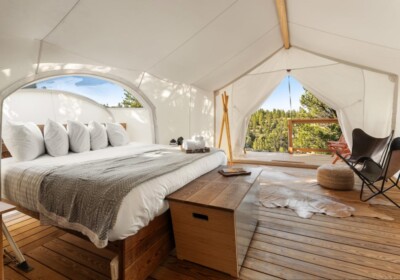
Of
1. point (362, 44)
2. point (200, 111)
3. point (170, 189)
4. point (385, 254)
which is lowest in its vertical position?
point (385, 254)

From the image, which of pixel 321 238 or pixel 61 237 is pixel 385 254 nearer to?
pixel 321 238

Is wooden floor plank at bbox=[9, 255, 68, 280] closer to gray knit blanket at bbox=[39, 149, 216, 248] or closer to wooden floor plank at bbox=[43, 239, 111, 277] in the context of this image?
wooden floor plank at bbox=[43, 239, 111, 277]

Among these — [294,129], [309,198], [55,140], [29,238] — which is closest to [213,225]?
[29,238]

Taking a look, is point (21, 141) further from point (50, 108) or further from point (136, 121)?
point (136, 121)

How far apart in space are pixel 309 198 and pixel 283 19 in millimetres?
2549

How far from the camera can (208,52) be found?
10.9ft

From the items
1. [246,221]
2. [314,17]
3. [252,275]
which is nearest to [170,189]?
[246,221]

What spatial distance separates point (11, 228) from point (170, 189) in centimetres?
179

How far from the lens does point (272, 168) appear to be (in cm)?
446

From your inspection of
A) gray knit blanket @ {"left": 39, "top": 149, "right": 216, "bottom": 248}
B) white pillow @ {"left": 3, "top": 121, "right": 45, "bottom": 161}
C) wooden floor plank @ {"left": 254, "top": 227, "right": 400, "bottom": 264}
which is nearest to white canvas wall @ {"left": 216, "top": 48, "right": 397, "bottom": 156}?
wooden floor plank @ {"left": 254, "top": 227, "right": 400, "bottom": 264}

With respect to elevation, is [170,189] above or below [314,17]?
below

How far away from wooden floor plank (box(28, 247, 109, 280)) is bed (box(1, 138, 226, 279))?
327 mm

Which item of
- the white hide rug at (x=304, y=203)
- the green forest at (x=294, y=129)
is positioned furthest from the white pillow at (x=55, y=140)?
the green forest at (x=294, y=129)

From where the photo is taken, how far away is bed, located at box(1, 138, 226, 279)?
130cm
